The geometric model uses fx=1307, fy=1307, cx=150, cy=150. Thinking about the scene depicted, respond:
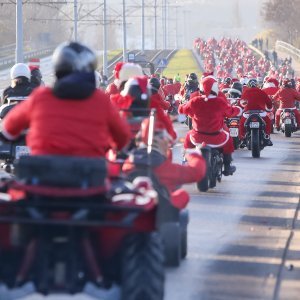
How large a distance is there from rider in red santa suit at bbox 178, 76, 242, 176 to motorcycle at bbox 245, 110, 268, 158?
6.09m

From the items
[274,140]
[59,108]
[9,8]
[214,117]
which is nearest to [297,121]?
[274,140]

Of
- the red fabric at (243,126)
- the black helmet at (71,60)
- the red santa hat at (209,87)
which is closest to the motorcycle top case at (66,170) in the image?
the black helmet at (71,60)

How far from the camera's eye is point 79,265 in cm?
796

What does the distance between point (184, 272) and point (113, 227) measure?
10.9ft

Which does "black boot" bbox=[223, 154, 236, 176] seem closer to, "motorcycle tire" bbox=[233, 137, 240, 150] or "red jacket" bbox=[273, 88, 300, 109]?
"motorcycle tire" bbox=[233, 137, 240, 150]

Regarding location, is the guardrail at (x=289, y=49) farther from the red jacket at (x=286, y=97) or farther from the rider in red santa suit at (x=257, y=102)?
the rider in red santa suit at (x=257, y=102)

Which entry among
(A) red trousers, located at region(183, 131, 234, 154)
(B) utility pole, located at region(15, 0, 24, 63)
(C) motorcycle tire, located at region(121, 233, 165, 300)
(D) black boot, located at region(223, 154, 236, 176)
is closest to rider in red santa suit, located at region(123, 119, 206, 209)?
(C) motorcycle tire, located at region(121, 233, 165, 300)

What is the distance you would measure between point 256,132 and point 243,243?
12.2 m

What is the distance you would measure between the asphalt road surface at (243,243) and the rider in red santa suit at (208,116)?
0.70 meters

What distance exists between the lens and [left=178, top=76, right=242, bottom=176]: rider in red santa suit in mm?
18422

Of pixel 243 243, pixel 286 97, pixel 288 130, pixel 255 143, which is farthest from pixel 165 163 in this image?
pixel 288 130

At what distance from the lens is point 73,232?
792 cm

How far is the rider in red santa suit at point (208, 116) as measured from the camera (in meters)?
18.4

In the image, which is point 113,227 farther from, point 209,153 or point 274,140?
point 274,140
